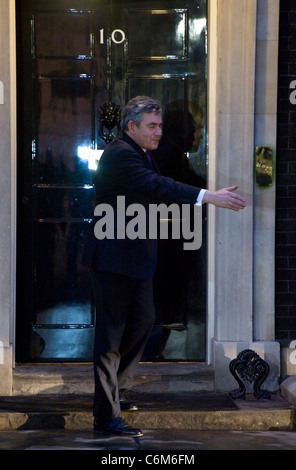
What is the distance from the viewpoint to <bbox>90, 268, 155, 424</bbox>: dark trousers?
7.09 meters

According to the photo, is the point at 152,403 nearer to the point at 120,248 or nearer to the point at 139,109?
→ the point at 120,248

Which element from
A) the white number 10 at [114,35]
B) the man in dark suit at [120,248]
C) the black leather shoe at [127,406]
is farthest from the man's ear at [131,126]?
the black leather shoe at [127,406]

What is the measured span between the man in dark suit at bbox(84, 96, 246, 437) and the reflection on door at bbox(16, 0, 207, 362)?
1215 millimetres

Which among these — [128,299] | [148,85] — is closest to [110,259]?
[128,299]

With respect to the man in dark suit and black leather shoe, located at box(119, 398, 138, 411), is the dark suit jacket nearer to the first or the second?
the man in dark suit

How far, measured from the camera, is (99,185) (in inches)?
284

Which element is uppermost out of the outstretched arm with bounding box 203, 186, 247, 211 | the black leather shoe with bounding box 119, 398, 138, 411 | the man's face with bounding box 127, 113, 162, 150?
the man's face with bounding box 127, 113, 162, 150

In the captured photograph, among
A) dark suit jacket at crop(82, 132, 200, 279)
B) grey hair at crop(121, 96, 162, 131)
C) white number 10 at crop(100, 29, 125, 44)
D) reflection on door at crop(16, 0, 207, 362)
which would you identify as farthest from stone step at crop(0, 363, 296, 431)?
white number 10 at crop(100, 29, 125, 44)

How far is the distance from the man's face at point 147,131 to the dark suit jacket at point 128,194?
0.20 feet

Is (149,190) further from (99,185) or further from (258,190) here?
(258,190)

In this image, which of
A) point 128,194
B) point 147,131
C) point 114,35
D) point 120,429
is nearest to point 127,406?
point 120,429

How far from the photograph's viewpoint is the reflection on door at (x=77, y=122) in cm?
839

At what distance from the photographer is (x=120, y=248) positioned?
7102 mm

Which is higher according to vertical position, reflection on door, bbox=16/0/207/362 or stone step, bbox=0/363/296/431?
reflection on door, bbox=16/0/207/362
